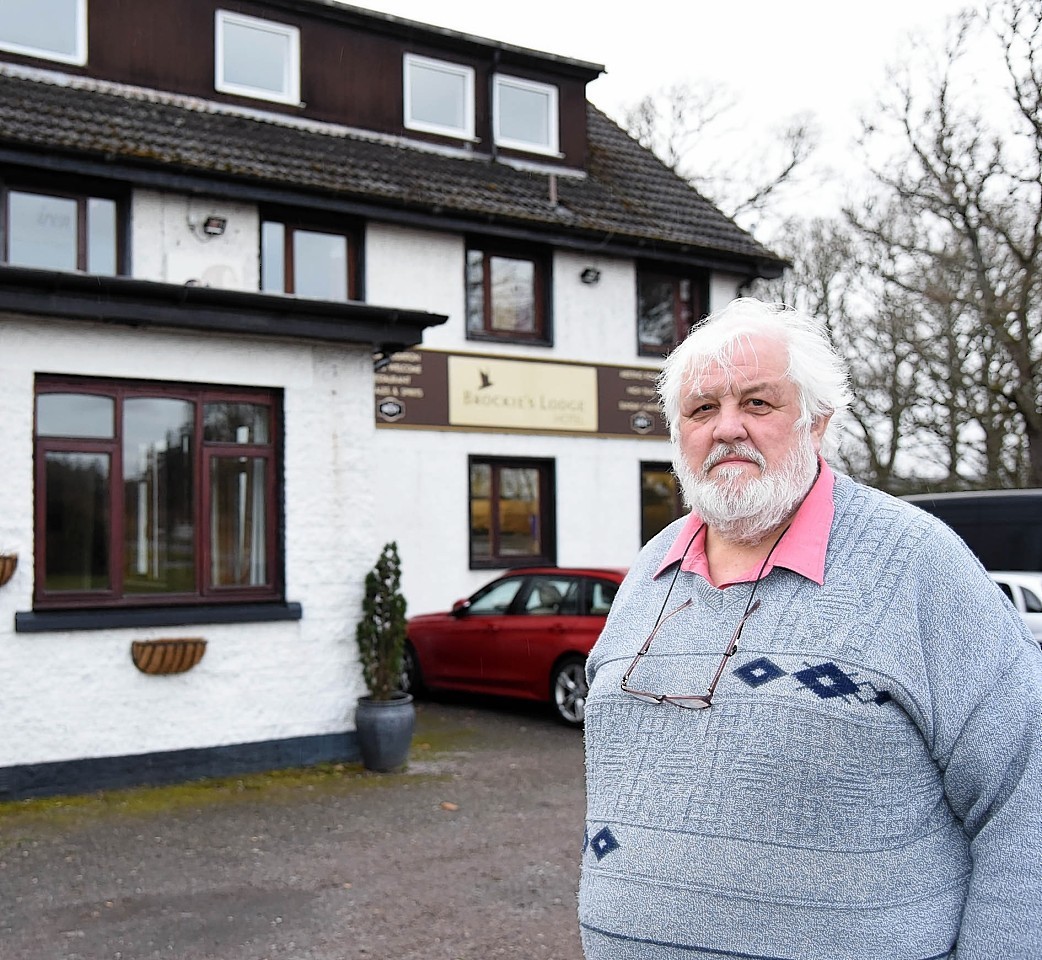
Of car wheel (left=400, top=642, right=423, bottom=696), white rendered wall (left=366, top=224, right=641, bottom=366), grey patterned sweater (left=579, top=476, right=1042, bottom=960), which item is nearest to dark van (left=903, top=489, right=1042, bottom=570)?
white rendered wall (left=366, top=224, right=641, bottom=366)

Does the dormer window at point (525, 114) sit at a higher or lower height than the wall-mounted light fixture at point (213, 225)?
higher

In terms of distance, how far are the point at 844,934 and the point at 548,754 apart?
8.46m

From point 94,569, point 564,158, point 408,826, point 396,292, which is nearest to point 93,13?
point 396,292

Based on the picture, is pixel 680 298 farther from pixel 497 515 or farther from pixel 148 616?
pixel 148 616

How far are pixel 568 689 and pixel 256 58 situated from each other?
9560 mm

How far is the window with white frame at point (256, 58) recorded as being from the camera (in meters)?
15.6

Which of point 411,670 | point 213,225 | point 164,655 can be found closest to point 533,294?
point 213,225

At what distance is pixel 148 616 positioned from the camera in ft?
28.9

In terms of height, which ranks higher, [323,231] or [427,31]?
[427,31]

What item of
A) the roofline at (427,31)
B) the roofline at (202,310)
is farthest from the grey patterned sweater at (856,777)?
the roofline at (427,31)

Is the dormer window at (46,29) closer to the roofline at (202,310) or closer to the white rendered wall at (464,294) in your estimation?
the white rendered wall at (464,294)

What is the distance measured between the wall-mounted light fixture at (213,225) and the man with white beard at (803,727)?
40.3ft

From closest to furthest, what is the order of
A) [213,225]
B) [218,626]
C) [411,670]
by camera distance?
[218,626], [411,670], [213,225]

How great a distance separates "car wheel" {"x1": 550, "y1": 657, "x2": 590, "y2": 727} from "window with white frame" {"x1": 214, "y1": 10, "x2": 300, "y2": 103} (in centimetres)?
875
